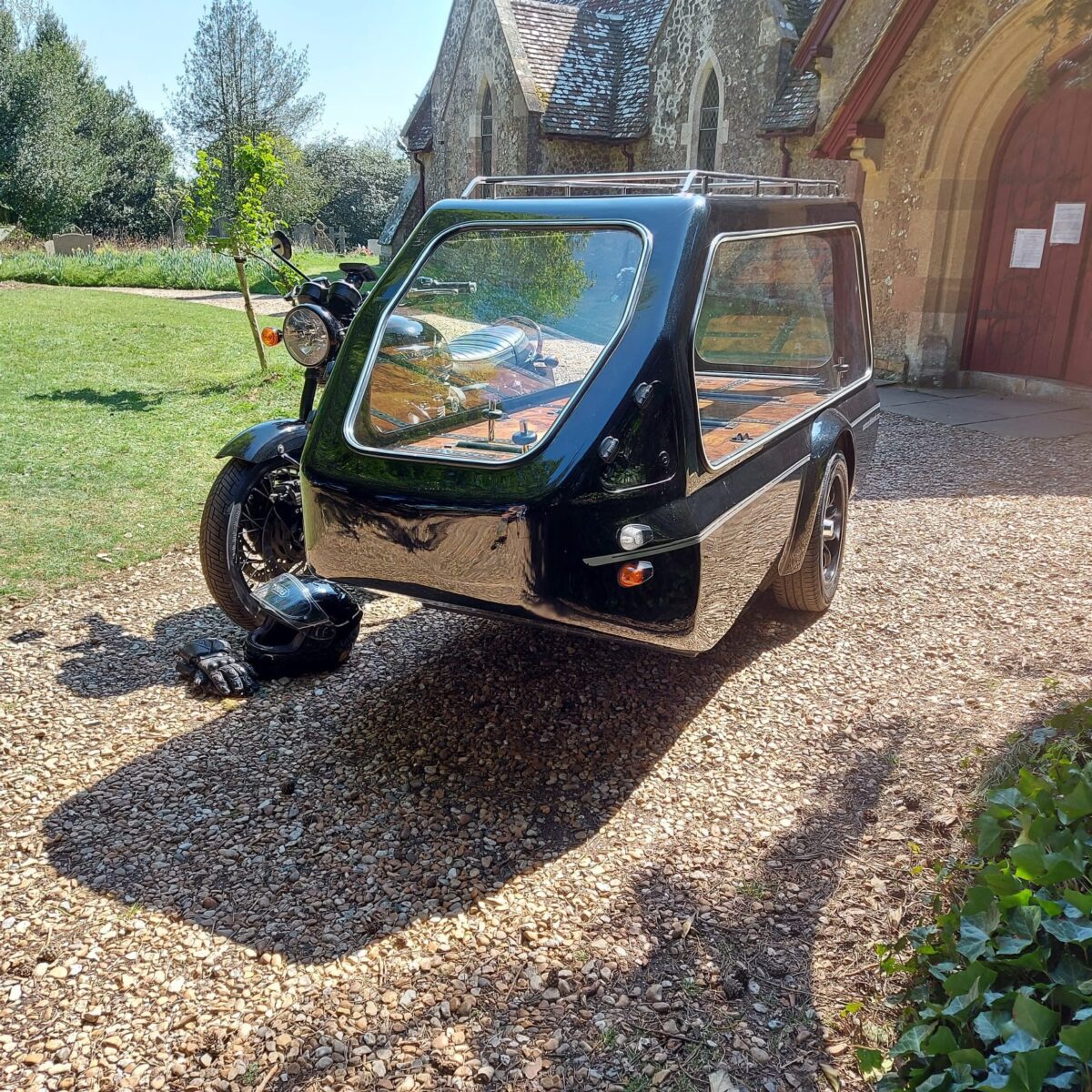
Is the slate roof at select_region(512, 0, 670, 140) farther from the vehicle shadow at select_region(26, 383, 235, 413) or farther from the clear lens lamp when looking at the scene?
the clear lens lamp

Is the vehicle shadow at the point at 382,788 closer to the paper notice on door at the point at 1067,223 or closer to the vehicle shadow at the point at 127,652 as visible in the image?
the vehicle shadow at the point at 127,652

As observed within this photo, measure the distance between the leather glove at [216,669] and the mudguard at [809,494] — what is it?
2.28 meters

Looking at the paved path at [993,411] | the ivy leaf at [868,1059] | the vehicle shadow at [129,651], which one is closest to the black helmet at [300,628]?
the vehicle shadow at [129,651]

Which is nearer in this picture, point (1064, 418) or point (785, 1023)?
point (785, 1023)

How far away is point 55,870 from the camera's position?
298 cm

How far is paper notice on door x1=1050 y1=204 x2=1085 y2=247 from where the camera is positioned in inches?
402

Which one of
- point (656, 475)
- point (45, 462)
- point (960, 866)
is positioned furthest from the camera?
point (45, 462)

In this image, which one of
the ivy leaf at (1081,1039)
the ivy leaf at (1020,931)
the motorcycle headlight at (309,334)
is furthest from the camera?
the motorcycle headlight at (309,334)

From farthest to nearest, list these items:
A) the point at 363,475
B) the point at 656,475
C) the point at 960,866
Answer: the point at 363,475 < the point at 656,475 < the point at 960,866

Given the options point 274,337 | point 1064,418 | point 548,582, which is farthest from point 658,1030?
point 1064,418

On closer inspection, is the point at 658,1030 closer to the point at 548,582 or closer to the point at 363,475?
the point at 548,582

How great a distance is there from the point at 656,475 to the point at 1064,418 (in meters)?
8.06

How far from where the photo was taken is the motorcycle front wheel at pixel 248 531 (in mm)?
4316

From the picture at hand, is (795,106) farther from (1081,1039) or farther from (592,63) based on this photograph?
(1081,1039)
